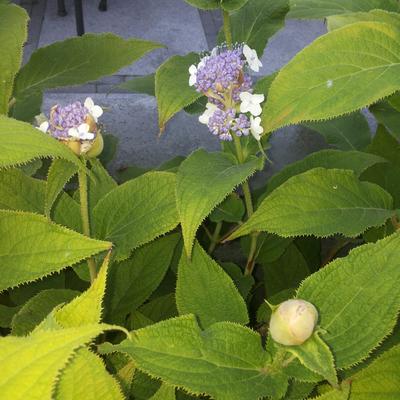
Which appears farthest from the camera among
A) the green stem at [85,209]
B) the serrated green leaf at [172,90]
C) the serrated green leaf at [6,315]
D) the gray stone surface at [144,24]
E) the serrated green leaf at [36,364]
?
the gray stone surface at [144,24]

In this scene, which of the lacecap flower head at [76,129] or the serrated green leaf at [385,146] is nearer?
the lacecap flower head at [76,129]

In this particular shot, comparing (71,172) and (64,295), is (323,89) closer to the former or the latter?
(71,172)

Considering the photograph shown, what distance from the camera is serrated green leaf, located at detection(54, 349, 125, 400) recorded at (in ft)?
1.39

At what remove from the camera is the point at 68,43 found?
37.1 inches

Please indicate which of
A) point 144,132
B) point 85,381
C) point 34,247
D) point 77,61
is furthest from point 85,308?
point 144,132

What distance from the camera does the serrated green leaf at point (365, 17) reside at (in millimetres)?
637

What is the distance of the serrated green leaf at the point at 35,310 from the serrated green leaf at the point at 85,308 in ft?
0.95

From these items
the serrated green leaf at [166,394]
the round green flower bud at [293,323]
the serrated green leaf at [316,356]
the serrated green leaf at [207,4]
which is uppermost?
the serrated green leaf at [207,4]

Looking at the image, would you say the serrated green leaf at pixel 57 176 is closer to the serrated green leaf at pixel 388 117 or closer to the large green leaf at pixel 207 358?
the large green leaf at pixel 207 358

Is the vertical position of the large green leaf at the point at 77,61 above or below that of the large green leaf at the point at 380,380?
above

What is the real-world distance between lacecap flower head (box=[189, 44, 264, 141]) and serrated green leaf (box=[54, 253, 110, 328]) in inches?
11.2

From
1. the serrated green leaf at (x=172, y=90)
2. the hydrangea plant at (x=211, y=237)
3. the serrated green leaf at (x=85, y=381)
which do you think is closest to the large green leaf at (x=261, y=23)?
the hydrangea plant at (x=211, y=237)

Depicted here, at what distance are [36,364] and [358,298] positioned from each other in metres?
0.34

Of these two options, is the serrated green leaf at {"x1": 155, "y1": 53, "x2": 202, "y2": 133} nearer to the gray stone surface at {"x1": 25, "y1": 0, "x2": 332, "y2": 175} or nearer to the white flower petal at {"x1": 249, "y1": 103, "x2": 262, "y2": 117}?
the white flower petal at {"x1": 249, "y1": 103, "x2": 262, "y2": 117}
